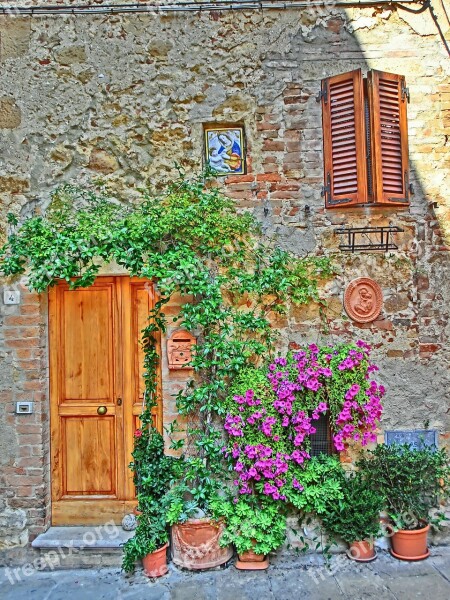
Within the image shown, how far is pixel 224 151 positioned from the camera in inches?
145

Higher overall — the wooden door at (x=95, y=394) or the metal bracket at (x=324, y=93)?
the metal bracket at (x=324, y=93)

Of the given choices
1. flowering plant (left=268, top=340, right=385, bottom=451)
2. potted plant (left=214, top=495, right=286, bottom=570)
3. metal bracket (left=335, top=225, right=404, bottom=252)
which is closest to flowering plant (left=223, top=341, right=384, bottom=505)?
flowering plant (left=268, top=340, right=385, bottom=451)

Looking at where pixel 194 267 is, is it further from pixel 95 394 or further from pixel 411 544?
pixel 411 544

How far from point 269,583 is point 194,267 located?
234 centimetres

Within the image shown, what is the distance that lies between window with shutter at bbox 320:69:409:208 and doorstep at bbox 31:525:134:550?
316 centimetres

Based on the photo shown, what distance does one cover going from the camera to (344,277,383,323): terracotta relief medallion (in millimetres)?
3635

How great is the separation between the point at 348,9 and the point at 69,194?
2.77 m

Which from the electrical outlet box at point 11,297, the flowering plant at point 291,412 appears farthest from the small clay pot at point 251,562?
the electrical outlet box at point 11,297

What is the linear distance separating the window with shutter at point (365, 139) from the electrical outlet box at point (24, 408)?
2902 mm

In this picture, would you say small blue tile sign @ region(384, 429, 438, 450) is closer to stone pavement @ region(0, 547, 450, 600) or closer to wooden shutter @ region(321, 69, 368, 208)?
stone pavement @ region(0, 547, 450, 600)

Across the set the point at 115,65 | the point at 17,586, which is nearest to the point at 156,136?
the point at 115,65

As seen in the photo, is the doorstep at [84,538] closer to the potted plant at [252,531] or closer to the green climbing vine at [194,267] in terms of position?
the green climbing vine at [194,267]

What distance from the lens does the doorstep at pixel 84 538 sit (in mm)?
3436

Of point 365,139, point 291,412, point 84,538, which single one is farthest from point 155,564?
point 365,139
